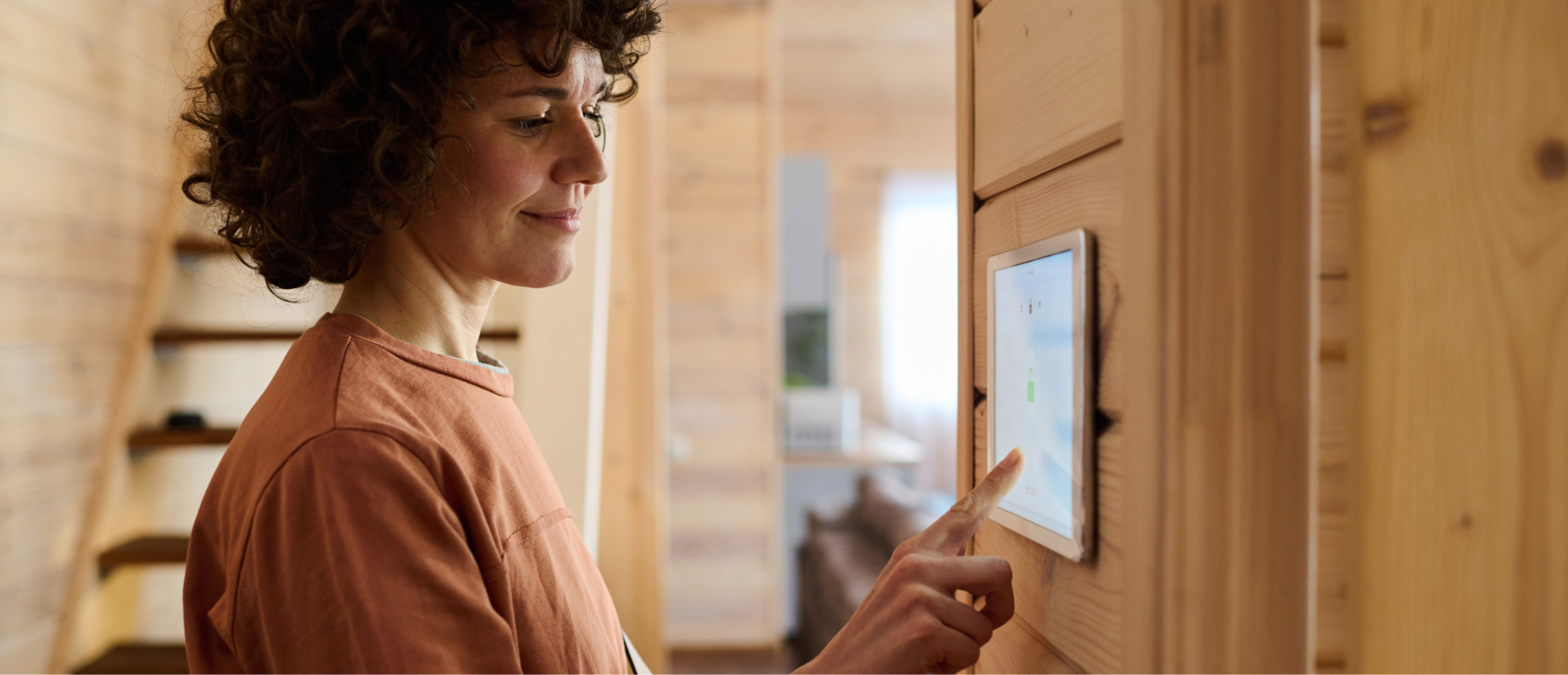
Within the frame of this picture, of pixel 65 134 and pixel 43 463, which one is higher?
pixel 65 134

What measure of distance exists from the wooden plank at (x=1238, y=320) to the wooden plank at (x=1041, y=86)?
7cm

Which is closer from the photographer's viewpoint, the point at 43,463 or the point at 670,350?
the point at 43,463

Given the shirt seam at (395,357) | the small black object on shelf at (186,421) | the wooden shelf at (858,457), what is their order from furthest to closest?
the wooden shelf at (858,457)
the small black object on shelf at (186,421)
the shirt seam at (395,357)

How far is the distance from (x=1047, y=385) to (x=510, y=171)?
47 centimetres

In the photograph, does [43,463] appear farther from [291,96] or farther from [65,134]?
[291,96]

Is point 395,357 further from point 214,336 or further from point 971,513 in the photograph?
point 214,336

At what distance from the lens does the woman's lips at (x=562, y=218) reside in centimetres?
78

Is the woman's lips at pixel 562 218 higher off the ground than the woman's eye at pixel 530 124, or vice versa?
the woman's eye at pixel 530 124

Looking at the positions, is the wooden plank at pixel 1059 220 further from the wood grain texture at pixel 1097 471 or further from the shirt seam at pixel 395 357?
the shirt seam at pixel 395 357

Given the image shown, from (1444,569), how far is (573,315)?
133cm

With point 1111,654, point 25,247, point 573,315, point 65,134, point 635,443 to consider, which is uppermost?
point 65,134

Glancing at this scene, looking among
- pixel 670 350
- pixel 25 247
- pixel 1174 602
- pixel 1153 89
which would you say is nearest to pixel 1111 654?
pixel 1174 602

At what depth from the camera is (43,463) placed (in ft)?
5.74

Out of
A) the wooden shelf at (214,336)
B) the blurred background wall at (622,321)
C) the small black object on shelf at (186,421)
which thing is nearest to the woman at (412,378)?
the blurred background wall at (622,321)
